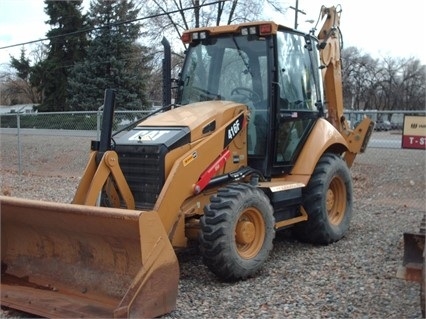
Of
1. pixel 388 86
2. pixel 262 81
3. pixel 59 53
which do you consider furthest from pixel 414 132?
pixel 388 86

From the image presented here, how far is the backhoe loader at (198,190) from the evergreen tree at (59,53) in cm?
2476

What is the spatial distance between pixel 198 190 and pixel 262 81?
1731 mm

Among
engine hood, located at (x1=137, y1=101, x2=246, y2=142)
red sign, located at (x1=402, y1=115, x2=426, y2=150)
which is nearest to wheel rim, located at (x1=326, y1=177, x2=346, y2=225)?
engine hood, located at (x1=137, y1=101, x2=246, y2=142)

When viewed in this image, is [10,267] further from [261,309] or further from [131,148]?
[261,309]

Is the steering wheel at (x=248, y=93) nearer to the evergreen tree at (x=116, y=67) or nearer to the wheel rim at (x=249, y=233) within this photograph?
the wheel rim at (x=249, y=233)

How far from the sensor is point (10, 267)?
17.4 ft

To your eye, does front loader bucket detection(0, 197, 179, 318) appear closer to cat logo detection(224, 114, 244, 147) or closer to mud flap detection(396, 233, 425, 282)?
cat logo detection(224, 114, 244, 147)

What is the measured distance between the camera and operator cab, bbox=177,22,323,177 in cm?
634

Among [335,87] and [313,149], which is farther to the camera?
[335,87]

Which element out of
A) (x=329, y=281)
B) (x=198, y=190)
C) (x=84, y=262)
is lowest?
(x=329, y=281)

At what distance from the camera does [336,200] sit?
24.4ft

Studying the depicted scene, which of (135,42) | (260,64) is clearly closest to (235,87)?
(260,64)

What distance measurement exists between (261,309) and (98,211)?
1658mm

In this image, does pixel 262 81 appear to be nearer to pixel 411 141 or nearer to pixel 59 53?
pixel 411 141
